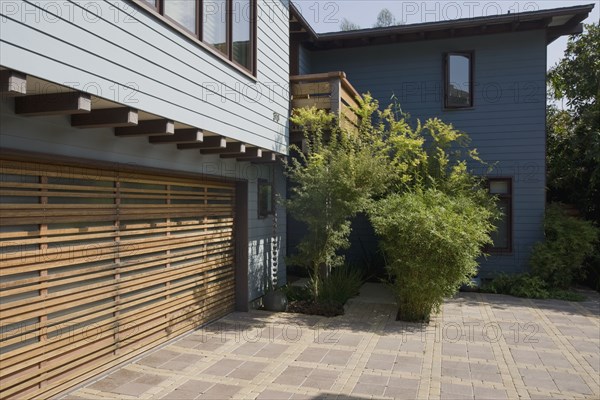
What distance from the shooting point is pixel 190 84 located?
4941 mm

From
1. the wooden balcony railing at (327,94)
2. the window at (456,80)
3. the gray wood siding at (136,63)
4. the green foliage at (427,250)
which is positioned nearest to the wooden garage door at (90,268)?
the gray wood siding at (136,63)

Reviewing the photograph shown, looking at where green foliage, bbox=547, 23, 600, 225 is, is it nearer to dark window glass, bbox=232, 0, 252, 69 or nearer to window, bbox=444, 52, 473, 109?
window, bbox=444, 52, 473, 109

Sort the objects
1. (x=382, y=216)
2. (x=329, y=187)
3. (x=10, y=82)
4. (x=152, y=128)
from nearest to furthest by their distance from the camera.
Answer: (x=10, y=82), (x=152, y=128), (x=329, y=187), (x=382, y=216)

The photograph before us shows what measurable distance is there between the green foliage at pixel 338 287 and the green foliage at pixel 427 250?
4.06 ft

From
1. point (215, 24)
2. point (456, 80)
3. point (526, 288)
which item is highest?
point (456, 80)

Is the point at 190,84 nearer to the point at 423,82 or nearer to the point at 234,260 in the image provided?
the point at 234,260

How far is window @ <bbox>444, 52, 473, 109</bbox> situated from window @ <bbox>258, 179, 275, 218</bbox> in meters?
5.02

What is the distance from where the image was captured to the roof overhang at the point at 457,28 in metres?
A: 9.73

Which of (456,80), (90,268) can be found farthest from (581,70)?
(90,268)

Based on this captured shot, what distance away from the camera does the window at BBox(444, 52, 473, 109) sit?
10.8 metres

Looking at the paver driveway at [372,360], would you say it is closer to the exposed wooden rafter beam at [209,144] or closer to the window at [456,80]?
the exposed wooden rafter beam at [209,144]

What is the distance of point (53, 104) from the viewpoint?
3441mm

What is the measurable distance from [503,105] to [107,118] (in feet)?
30.1

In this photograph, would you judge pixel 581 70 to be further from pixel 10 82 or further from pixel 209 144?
pixel 10 82
